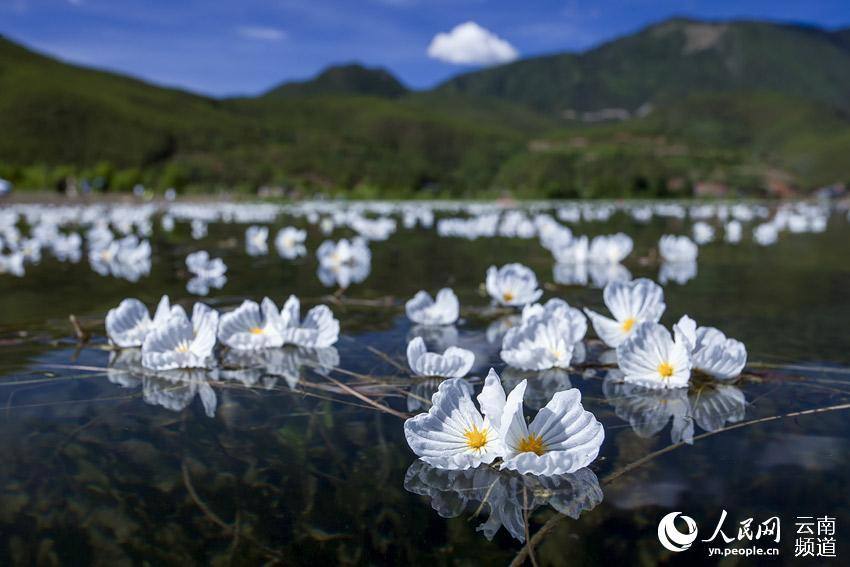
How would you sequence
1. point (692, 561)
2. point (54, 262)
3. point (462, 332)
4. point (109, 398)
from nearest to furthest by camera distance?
point (692, 561)
point (109, 398)
point (462, 332)
point (54, 262)

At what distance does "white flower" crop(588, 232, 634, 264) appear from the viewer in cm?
541

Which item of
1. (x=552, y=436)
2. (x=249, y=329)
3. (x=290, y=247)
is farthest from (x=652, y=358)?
(x=290, y=247)

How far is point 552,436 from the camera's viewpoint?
56.2 inches

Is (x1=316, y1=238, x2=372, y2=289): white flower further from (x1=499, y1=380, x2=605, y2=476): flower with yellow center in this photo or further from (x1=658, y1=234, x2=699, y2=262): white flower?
(x1=499, y1=380, x2=605, y2=476): flower with yellow center

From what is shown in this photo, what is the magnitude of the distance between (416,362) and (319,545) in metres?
0.91

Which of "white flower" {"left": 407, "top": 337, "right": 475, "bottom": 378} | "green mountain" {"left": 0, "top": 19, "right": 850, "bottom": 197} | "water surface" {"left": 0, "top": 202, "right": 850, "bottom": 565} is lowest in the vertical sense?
"water surface" {"left": 0, "top": 202, "right": 850, "bottom": 565}

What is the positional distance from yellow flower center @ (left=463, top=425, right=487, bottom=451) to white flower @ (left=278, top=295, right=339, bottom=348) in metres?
1.08

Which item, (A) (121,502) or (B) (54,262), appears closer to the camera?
(A) (121,502)

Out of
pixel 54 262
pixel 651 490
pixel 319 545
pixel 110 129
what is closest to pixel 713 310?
pixel 651 490

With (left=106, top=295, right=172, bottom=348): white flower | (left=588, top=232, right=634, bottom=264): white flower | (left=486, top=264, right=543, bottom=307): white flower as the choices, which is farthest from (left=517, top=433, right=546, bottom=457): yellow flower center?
(left=588, top=232, right=634, bottom=264): white flower

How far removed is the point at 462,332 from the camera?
295cm

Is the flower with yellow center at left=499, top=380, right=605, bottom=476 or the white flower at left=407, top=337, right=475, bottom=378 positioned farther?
the white flower at left=407, top=337, right=475, bottom=378

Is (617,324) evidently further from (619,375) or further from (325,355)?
(325,355)

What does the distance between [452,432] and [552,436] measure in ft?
0.67
